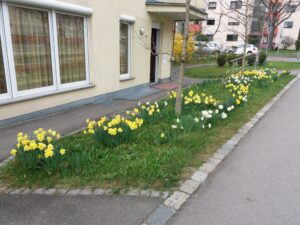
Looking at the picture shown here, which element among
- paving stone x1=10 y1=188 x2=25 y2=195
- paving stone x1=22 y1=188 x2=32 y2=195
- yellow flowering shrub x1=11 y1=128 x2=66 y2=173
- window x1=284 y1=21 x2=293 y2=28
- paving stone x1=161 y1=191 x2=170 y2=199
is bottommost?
paving stone x1=10 y1=188 x2=25 y2=195

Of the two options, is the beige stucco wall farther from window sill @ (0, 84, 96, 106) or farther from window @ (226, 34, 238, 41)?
window @ (226, 34, 238, 41)

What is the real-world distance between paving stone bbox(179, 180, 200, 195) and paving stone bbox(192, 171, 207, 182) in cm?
8

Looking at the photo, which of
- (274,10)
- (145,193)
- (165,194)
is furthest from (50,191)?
(274,10)

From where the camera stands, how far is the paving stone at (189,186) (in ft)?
10.7

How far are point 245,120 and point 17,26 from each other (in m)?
5.18

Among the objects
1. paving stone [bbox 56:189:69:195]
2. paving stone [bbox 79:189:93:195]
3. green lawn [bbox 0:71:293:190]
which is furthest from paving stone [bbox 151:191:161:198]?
paving stone [bbox 56:189:69:195]

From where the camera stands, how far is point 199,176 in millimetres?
3598

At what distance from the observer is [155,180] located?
3441mm

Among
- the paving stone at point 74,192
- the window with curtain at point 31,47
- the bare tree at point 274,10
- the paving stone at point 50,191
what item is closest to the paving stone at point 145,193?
the paving stone at point 74,192

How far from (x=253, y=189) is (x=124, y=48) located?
7021 mm

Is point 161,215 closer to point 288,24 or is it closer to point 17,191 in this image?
point 17,191

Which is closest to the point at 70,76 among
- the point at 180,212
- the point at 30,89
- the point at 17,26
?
the point at 30,89

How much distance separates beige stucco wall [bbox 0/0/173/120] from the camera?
6269mm

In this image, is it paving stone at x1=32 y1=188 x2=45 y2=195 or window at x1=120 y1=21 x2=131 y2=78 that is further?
window at x1=120 y1=21 x2=131 y2=78
